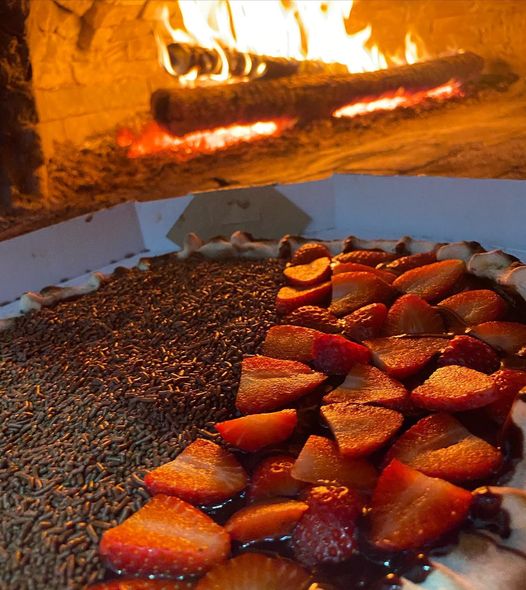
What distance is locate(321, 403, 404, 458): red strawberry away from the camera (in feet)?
3.95

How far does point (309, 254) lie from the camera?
2.06 m

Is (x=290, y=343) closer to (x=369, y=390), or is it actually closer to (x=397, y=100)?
(x=369, y=390)

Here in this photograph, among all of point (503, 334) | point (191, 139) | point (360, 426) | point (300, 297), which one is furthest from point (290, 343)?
point (191, 139)

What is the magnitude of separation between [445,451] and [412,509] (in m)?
0.16

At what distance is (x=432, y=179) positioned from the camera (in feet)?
8.70

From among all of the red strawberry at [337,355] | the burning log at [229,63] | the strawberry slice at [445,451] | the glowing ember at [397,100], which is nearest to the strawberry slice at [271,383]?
the red strawberry at [337,355]

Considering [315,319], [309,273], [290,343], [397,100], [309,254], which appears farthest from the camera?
[397,100]

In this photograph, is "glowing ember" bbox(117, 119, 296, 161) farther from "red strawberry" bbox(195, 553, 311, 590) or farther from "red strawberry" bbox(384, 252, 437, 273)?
"red strawberry" bbox(195, 553, 311, 590)

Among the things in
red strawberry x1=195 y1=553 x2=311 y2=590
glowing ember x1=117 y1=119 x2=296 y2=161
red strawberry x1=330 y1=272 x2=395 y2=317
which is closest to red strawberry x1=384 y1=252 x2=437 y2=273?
red strawberry x1=330 y1=272 x2=395 y2=317

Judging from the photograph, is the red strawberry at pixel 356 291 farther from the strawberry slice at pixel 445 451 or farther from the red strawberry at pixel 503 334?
the strawberry slice at pixel 445 451

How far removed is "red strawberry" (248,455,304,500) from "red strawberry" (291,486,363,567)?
0.18 ft

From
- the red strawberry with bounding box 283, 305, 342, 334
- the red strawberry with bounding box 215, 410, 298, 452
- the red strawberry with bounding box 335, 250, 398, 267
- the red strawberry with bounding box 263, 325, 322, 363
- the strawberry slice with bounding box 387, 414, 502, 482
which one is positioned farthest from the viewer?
the red strawberry with bounding box 335, 250, 398, 267

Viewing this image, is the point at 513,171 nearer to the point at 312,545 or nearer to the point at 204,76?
the point at 204,76

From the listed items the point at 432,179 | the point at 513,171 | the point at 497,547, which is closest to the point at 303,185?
the point at 432,179
